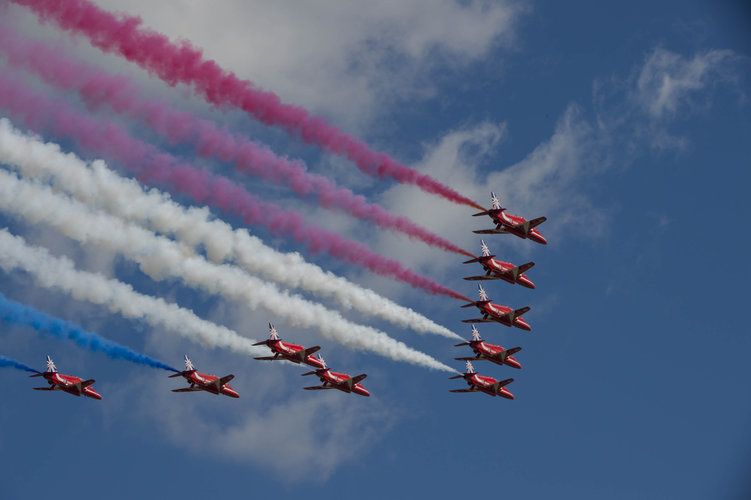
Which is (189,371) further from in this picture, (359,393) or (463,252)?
(463,252)

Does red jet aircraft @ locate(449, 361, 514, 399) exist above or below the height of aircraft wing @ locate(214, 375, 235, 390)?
above

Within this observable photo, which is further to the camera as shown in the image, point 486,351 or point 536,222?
point 486,351

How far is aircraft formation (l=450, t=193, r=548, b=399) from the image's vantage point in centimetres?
7944

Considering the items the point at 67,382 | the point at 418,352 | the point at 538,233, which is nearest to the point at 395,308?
the point at 418,352

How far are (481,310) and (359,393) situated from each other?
32.9ft

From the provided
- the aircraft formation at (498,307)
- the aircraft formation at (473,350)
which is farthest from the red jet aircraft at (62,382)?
the aircraft formation at (498,307)

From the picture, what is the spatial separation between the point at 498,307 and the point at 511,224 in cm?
781

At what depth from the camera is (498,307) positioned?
85.1m

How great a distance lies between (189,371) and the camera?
82.4 metres

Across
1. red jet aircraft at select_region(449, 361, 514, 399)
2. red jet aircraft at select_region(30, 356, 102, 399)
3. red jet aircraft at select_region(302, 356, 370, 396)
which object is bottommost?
red jet aircraft at select_region(30, 356, 102, 399)

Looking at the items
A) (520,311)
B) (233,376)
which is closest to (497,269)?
(520,311)

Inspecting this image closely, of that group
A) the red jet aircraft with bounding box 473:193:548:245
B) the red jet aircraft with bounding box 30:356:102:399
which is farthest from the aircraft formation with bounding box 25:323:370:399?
the red jet aircraft with bounding box 473:193:548:245

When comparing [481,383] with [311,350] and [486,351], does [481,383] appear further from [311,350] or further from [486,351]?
[311,350]

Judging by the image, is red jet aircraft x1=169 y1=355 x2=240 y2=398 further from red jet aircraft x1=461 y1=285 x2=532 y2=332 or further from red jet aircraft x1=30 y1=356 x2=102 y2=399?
red jet aircraft x1=461 y1=285 x2=532 y2=332
